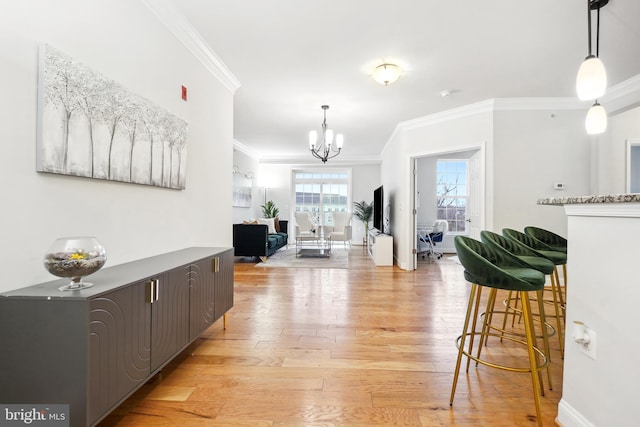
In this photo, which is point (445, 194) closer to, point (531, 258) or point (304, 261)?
point (304, 261)

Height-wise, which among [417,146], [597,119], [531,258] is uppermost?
[417,146]

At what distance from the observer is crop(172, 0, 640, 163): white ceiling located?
2.43 m

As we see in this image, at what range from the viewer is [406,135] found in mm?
5594

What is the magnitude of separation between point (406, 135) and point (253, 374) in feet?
15.9

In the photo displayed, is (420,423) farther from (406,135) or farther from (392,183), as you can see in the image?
(392,183)

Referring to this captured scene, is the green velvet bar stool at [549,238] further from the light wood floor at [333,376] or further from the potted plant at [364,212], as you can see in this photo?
the potted plant at [364,212]

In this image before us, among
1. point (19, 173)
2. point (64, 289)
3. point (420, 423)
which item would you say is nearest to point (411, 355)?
point (420, 423)

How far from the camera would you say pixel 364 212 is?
877 cm

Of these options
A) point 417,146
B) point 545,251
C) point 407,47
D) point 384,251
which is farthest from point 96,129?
point 384,251

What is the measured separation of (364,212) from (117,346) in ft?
25.4

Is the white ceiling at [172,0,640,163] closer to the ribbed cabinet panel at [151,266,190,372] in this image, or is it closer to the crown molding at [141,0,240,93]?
the crown molding at [141,0,240,93]

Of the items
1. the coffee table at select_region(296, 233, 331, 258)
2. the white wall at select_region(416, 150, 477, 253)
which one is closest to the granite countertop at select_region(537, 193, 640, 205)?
the coffee table at select_region(296, 233, 331, 258)

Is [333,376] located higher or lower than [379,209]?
lower

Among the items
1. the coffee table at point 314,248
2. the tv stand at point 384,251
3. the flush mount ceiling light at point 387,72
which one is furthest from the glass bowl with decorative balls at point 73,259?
the coffee table at point 314,248
